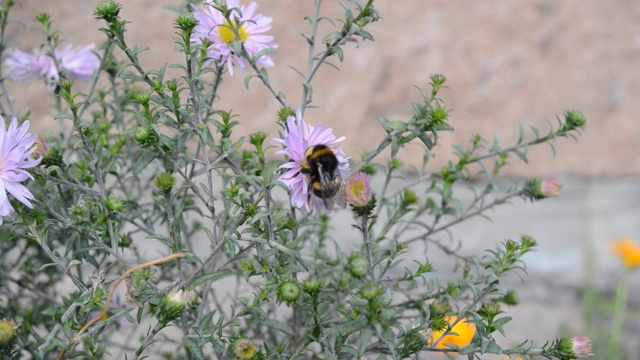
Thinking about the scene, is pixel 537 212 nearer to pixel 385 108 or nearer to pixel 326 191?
pixel 385 108

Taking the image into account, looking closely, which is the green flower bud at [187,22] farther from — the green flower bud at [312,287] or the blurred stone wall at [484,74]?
the blurred stone wall at [484,74]

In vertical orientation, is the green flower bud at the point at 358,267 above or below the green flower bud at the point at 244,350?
above

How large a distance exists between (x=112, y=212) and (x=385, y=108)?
155 cm

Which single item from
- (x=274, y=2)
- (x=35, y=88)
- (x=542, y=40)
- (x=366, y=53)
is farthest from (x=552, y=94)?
(x=35, y=88)

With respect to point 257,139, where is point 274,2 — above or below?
above

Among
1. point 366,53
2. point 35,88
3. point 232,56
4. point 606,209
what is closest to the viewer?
point 232,56

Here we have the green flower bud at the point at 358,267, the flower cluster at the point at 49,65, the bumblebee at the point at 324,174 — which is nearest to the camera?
the green flower bud at the point at 358,267

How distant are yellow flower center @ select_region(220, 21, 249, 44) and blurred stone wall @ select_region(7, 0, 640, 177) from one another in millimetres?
1194

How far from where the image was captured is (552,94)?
98.8 inches

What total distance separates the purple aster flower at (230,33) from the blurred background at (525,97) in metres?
1.16

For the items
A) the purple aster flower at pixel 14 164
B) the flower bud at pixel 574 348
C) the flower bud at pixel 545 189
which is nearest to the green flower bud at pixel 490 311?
the flower bud at pixel 574 348

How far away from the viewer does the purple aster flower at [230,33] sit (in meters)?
1.05

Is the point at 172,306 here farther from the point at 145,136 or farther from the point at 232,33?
the point at 232,33

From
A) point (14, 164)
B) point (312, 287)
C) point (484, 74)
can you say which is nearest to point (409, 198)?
point (312, 287)
